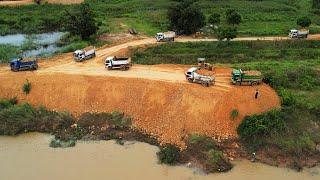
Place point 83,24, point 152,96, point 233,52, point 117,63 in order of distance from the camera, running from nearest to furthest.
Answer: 1. point 152,96
2. point 117,63
3. point 233,52
4. point 83,24

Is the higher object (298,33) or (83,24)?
(83,24)

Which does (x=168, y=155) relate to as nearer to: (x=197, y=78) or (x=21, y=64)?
(x=197, y=78)

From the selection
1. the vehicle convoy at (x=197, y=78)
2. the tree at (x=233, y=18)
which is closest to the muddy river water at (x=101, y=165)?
the vehicle convoy at (x=197, y=78)

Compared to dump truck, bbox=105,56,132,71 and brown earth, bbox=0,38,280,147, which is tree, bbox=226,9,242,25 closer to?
brown earth, bbox=0,38,280,147

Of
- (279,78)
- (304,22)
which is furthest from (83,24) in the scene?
(304,22)

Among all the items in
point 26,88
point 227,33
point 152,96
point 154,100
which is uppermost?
point 227,33

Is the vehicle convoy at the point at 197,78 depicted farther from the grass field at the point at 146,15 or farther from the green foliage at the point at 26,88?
the grass field at the point at 146,15
